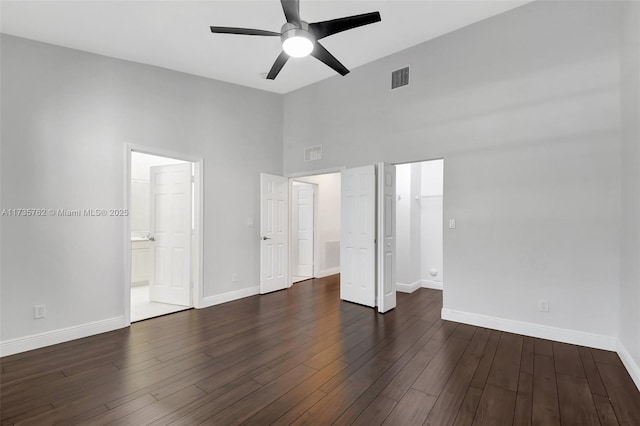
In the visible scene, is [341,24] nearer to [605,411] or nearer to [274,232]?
[605,411]

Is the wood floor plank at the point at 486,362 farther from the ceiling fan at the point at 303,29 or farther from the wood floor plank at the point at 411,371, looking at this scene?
the ceiling fan at the point at 303,29

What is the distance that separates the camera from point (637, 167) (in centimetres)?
247

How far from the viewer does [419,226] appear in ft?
18.8

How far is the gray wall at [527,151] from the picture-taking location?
3.01 m

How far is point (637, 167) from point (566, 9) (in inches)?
74.8

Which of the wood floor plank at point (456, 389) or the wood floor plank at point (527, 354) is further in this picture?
the wood floor plank at point (527, 354)

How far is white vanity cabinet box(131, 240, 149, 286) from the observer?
574 centimetres

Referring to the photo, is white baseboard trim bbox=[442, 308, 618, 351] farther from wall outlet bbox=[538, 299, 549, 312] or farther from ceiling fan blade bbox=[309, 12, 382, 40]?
ceiling fan blade bbox=[309, 12, 382, 40]

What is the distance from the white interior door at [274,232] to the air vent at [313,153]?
2.11 ft

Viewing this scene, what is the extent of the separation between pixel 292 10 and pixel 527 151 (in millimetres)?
2885

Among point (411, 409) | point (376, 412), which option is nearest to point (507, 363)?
point (411, 409)

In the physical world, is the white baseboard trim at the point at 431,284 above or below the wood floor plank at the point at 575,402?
above

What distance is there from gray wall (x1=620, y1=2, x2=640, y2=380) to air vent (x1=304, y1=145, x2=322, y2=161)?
3.75 m

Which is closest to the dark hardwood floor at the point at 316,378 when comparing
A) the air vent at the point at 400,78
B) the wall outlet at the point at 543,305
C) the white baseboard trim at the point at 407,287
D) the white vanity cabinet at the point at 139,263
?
the wall outlet at the point at 543,305
